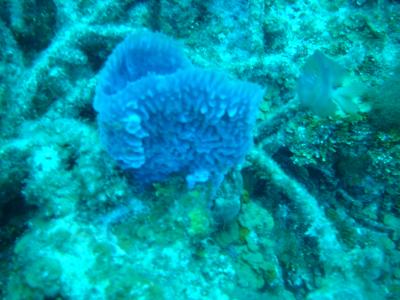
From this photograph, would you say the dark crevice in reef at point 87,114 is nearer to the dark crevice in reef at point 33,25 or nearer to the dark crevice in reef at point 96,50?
the dark crevice in reef at point 96,50

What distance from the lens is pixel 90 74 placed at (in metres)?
3.29

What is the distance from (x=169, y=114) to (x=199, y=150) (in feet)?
1.04

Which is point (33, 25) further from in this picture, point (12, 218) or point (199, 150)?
point (199, 150)

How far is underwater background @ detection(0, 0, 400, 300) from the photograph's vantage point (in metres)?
2.07

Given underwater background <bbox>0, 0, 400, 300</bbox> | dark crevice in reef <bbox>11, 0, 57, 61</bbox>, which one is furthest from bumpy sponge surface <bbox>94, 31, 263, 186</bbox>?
dark crevice in reef <bbox>11, 0, 57, 61</bbox>

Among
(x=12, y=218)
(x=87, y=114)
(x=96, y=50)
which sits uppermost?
(x=96, y=50)

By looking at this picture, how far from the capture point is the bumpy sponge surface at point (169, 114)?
2051 mm

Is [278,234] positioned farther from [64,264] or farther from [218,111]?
[64,264]

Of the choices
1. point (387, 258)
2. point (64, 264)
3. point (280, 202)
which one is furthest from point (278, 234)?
point (64, 264)

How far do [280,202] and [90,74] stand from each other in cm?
212

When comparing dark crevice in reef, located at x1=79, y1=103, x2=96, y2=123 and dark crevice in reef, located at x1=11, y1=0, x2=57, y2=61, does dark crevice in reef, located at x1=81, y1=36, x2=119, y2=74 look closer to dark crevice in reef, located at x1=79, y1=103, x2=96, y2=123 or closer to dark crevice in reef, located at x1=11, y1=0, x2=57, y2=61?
dark crevice in reef, located at x1=11, y1=0, x2=57, y2=61

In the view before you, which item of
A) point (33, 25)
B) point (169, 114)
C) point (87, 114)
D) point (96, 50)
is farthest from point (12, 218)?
point (33, 25)

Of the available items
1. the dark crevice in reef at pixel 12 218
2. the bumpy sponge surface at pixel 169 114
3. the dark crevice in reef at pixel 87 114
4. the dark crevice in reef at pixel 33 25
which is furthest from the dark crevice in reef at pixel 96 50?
the dark crevice in reef at pixel 12 218

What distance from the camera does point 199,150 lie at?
2.26 metres
